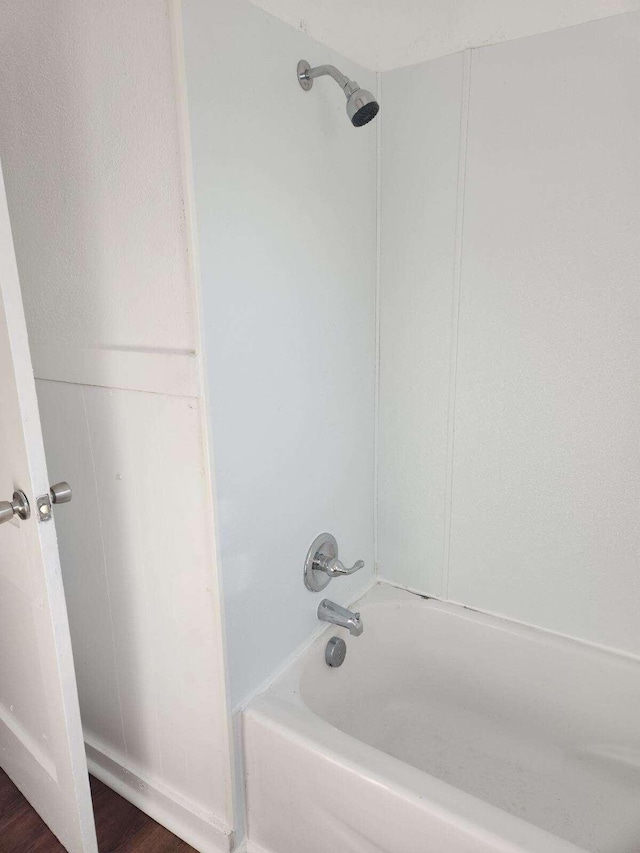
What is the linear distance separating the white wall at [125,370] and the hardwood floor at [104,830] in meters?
0.04

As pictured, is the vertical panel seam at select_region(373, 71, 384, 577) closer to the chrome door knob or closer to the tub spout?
the tub spout

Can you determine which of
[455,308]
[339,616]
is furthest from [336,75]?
[339,616]

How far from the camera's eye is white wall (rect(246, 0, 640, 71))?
132 centimetres

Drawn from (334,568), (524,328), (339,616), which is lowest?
(339,616)

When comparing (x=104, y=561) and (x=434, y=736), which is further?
(x=434, y=736)

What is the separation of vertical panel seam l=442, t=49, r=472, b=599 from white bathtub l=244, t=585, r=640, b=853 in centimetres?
21

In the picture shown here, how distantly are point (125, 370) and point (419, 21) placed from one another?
3.66ft

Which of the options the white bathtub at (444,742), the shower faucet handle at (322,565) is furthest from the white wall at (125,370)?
the shower faucet handle at (322,565)

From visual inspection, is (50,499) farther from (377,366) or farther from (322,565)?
(377,366)

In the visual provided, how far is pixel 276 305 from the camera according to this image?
134cm

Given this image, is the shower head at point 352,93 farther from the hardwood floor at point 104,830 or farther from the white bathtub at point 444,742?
the hardwood floor at point 104,830

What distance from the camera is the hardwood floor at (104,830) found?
4.94ft

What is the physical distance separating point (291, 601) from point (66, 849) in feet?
2.67

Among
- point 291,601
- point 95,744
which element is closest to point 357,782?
point 291,601
